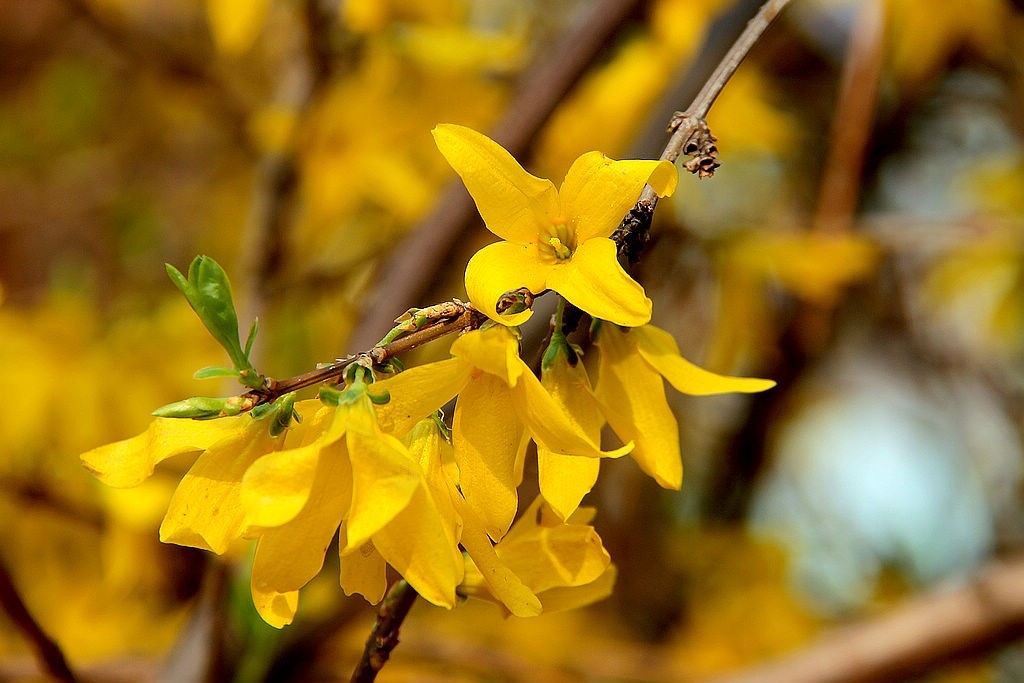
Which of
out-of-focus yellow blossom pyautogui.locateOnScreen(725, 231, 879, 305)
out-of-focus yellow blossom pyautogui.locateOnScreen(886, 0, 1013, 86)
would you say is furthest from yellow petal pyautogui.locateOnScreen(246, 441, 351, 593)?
out-of-focus yellow blossom pyautogui.locateOnScreen(886, 0, 1013, 86)

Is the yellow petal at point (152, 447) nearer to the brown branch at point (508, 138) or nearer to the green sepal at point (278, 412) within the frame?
the green sepal at point (278, 412)

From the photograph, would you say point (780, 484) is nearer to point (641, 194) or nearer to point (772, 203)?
point (772, 203)

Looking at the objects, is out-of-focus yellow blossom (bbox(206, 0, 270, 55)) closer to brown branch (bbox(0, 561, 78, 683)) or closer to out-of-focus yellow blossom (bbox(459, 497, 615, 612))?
brown branch (bbox(0, 561, 78, 683))

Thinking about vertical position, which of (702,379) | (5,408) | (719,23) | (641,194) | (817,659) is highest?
(719,23)

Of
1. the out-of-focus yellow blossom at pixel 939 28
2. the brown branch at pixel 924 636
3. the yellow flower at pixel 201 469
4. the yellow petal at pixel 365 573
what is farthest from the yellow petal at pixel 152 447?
the out-of-focus yellow blossom at pixel 939 28

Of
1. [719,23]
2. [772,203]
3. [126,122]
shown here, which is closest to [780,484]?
[772,203]

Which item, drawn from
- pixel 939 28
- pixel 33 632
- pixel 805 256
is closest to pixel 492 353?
pixel 33 632
